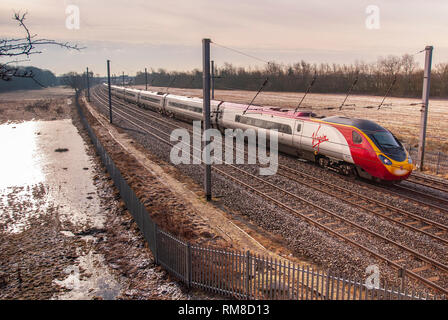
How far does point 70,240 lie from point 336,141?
14381 mm

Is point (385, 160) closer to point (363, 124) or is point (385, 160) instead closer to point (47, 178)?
point (363, 124)

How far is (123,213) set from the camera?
52.9 feet

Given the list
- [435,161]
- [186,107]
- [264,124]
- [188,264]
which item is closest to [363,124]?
[264,124]

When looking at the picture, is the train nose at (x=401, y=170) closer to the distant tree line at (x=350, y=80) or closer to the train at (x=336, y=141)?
the train at (x=336, y=141)

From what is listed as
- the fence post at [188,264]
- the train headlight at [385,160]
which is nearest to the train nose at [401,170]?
the train headlight at [385,160]

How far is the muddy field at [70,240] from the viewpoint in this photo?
33.1 feet

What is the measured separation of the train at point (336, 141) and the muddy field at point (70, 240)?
1178cm

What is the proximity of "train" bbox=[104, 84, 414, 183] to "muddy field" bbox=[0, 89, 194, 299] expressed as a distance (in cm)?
1178

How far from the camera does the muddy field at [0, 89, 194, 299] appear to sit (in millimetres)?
10094

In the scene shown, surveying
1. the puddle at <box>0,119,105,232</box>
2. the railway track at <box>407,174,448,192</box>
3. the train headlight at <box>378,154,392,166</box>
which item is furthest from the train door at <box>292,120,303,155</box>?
the puddle at <box>0,119,105,232</box>

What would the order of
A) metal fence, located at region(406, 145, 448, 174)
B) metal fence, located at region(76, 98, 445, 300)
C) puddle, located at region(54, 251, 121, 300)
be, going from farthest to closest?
metal fence, located at region(406, 145, 448, 174) → puddle, located at region(54, 251, 121, 300) → metal fence, located at region(76, 98, 445, 300)

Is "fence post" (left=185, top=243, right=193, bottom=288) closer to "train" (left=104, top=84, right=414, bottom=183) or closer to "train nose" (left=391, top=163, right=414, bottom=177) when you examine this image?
"train" (left=104, top=84, right=414, bottom=183)

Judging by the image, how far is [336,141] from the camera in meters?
19.7
